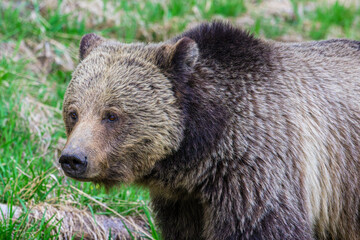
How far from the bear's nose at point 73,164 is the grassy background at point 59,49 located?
1.88 ft

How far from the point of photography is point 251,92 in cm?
449

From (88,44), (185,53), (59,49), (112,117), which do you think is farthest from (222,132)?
(59,49)

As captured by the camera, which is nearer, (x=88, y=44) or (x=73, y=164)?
(x=73, y=164)

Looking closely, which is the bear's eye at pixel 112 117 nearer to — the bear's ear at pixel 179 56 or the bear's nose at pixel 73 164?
the bear's nose at pixel 73 164

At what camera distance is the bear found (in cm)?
425

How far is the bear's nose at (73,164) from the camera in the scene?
13.0 ft

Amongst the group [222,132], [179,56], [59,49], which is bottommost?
[59,49]

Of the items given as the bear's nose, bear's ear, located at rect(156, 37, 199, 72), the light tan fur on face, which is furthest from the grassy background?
bear's ear, located at rect(156, 37, 199, 72)

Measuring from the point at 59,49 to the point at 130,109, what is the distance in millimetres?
4509

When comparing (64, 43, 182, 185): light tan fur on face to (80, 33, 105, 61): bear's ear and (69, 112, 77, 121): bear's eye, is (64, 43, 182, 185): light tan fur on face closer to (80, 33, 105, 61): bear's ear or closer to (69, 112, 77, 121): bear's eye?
(69, 112, 77, 121): bear's eye

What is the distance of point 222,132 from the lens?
4.36 meters

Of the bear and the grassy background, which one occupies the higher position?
the bear

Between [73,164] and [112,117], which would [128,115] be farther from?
[73,164]

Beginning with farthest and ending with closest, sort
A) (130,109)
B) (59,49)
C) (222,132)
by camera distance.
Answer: (59,49) < (222,132) < (130,109)
